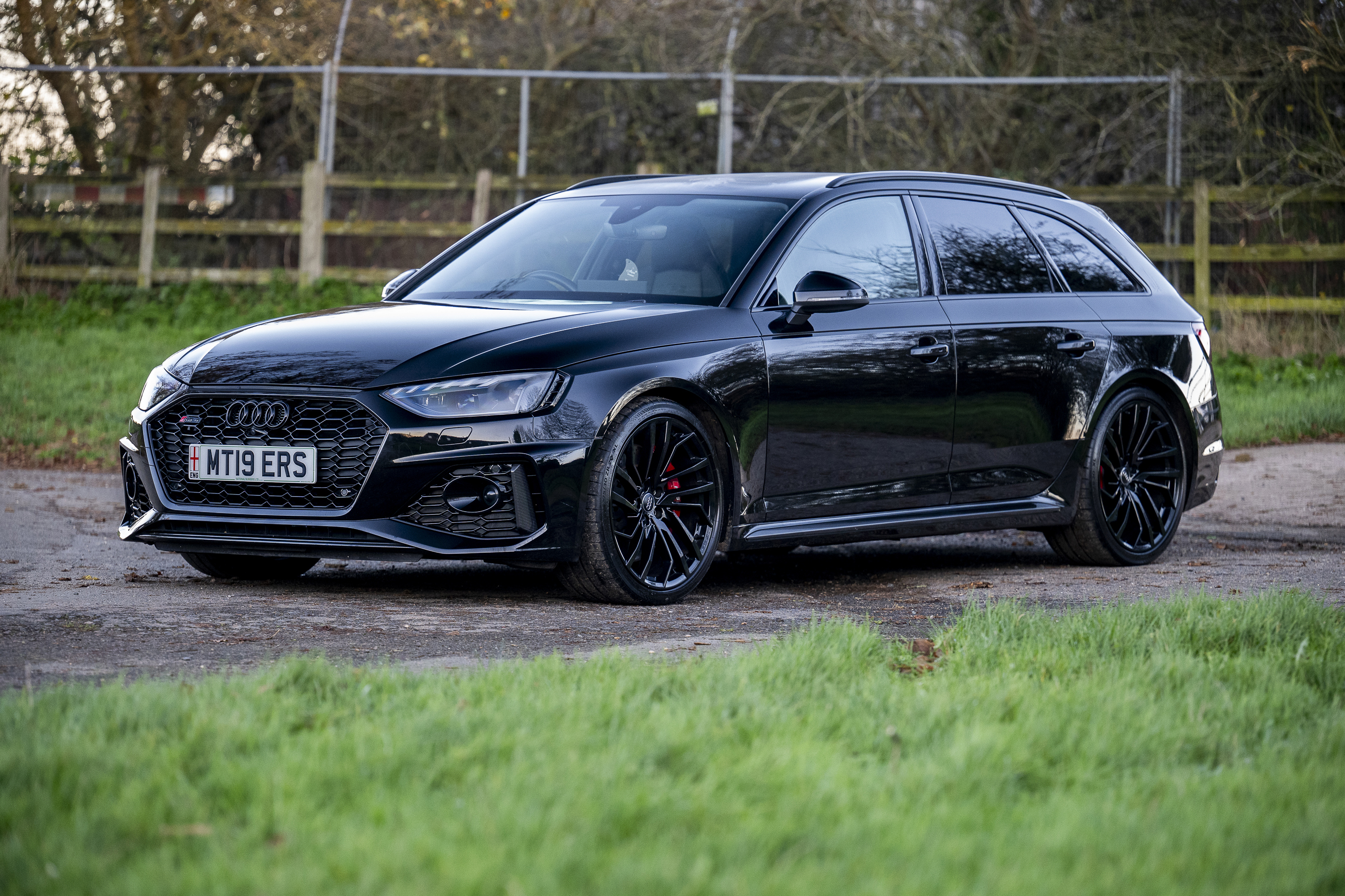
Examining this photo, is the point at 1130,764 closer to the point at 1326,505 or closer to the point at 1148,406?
the point at 1148,406

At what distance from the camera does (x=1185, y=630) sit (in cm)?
496

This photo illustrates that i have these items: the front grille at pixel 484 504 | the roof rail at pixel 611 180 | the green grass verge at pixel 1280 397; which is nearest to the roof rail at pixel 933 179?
the roof rail at pixel 611 180

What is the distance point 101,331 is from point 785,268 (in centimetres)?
1131

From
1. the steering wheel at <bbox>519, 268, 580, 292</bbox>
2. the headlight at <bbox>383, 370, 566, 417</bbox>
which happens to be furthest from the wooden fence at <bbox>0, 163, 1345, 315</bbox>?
the headlight at <bbox>383, 370, 566, 417</bbox>

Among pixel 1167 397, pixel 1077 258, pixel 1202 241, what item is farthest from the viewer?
pixel 1202 241

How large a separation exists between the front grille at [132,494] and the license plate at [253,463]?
371 mm

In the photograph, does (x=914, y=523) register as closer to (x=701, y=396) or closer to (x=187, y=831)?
(x=701, y=396)

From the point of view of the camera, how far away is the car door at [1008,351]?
7223 millimetres

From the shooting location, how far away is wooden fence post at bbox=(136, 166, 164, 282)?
18031mm

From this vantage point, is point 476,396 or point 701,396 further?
point 701,396

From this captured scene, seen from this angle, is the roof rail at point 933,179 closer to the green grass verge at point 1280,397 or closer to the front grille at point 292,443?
the front grille at point 292,443

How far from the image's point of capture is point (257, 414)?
5941mm

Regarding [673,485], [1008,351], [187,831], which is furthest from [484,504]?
[187,831]

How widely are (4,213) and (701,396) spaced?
1418 centimetres
